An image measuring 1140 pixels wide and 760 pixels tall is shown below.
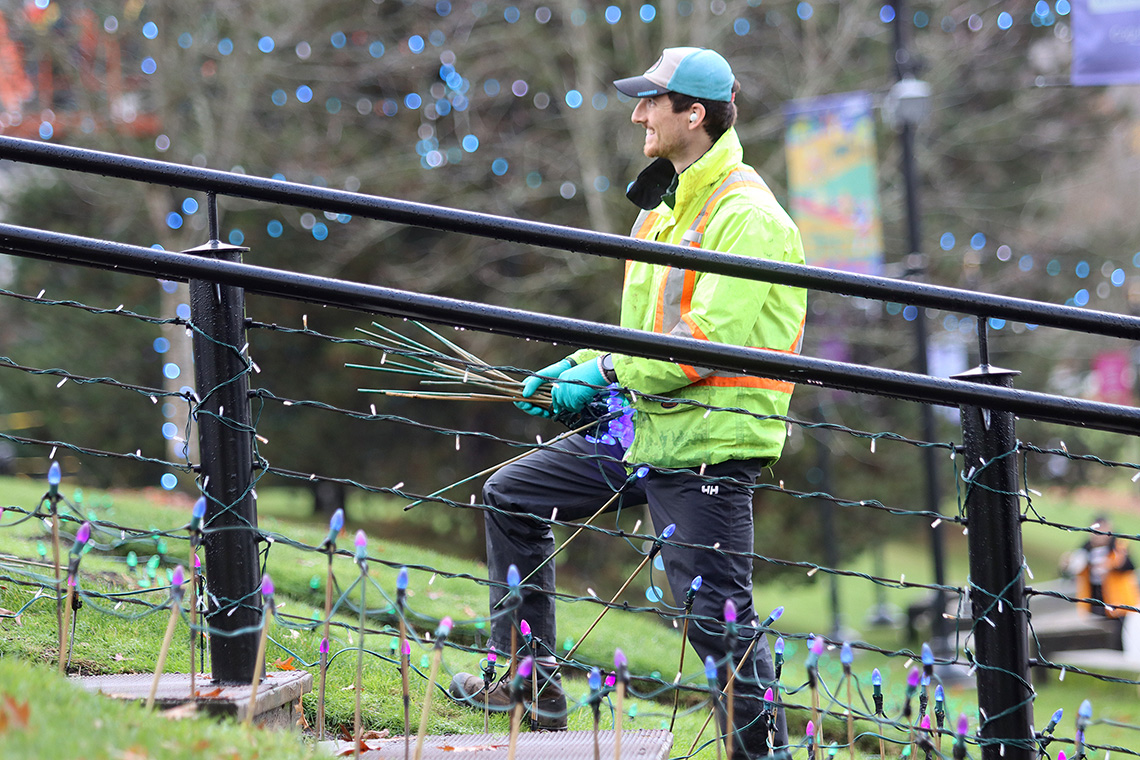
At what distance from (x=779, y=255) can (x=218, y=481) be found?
1.70 meters

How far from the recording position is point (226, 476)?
283 centimetres

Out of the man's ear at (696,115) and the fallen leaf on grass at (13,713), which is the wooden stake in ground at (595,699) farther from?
the man's ear at (696,115)

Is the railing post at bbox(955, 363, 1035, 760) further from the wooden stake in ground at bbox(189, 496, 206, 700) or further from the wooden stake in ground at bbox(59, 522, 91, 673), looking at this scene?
the wooden stake in ground at bbox(59, 522, 91, 673)

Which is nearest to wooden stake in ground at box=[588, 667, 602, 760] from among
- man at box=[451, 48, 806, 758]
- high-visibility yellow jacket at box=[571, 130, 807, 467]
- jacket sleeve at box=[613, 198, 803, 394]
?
man at box=[451, 48, 806, 758]

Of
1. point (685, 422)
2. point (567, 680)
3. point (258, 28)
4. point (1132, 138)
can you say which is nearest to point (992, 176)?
point (1132, 138)

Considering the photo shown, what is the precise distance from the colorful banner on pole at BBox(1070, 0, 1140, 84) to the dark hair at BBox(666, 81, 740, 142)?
562 cm

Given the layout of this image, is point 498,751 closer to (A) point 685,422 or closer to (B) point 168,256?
(A) point 685,422

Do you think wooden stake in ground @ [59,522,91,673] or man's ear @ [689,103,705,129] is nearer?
wooden stake in ground @ [59,522,91,673]

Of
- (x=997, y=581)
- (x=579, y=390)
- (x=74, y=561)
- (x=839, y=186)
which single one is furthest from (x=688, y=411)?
(x=839, y=186)

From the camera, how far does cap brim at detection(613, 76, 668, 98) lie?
3.61m

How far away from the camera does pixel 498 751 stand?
3.11m

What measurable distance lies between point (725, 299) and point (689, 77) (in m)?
0.83

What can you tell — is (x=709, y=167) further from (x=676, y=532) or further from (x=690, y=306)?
(x=676, y=532)

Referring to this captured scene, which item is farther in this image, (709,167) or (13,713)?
(709,167)
